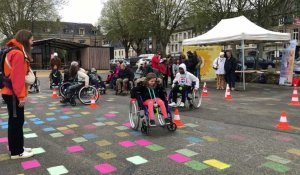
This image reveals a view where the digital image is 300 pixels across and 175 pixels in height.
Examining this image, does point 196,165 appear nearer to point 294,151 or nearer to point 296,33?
point 294,151

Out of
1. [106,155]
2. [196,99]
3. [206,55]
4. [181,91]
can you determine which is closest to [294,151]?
[106,155]

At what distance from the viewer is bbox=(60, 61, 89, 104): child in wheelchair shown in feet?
36.0

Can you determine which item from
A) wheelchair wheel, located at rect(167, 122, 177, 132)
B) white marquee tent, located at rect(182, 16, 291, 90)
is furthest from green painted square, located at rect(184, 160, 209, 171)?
white marquee tent, located at rect(182, 16, 291, 90)

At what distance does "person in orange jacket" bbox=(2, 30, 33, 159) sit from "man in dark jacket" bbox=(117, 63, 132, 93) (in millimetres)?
8651

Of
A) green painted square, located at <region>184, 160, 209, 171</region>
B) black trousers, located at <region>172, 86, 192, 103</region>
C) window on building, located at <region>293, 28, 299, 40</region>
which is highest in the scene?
window on building, located at <region>293, 28, 299, 40</region>

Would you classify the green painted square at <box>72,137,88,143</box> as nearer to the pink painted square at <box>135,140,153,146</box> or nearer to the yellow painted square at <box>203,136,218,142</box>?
the pink painted square at <box>135,140,153,146</box>

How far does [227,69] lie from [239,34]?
1633 mm

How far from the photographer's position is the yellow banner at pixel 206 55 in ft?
65.8

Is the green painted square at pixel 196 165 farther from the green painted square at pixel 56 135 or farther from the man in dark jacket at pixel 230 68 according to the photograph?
the man in dark jacket at pixel 230 68

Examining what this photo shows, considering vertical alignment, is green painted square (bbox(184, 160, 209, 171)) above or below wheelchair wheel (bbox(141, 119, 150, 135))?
below

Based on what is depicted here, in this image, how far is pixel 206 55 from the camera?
20109 mm

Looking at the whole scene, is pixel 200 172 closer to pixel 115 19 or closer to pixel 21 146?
pixel 21 146

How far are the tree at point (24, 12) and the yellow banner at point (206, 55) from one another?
30383 millimetres

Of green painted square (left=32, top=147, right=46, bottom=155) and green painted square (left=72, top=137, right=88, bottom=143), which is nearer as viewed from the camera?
green painted square (left=32, top=147, right=46, bottom=155)
